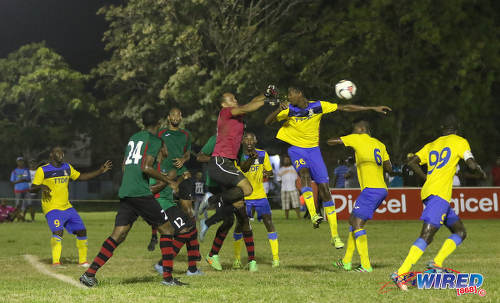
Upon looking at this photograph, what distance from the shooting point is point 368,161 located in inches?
454

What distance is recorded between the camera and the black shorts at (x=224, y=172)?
1109cm

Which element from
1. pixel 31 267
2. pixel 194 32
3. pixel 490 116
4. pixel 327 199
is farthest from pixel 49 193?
pixel 490 116

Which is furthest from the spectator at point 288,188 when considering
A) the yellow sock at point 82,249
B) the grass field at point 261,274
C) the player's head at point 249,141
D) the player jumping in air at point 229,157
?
the player jumping in air at point 229,157

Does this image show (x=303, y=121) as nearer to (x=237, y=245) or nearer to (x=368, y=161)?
(x=368, y=161)

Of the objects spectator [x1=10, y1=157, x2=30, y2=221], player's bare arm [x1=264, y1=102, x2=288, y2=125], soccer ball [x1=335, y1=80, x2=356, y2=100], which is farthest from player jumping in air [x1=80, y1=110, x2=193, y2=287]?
spectator [x1=10, y1=157, x2=30, y2=221]

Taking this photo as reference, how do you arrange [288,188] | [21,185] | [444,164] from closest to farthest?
[444,164], [288,188], [21,185]

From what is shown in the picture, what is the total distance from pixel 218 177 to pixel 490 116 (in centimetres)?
3098

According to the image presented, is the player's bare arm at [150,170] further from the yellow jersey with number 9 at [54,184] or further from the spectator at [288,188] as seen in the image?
the spectator at [288,188]

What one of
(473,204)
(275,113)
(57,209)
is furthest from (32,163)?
(275,113)

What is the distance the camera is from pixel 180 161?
11875mm

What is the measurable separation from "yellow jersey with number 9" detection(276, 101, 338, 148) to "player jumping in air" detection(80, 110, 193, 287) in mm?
3105

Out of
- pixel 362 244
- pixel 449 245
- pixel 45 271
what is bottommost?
pixel 45 271

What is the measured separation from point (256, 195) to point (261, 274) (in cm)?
219

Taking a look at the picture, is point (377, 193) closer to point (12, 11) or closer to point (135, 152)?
point (135, 152)
